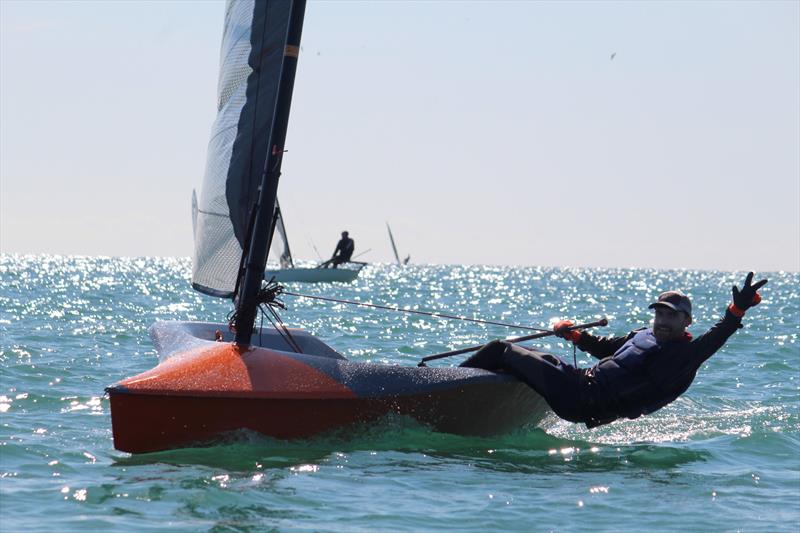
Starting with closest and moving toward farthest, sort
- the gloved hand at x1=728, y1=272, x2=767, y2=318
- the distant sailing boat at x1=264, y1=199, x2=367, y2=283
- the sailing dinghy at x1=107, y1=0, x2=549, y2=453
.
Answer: the sailing dinghy at x1=107, y1=0, x2=549, y2=453 → the gloved hand at x1=728, y1=272, x2=767, y2=318 → the distant sailing boat at x1=264, y1=199, x2=367, y2=283

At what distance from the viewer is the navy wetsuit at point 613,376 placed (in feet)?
27.7

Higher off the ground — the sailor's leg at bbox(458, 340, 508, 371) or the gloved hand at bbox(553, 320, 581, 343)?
the gloved hand at bbox(553, 320, 581, 343)

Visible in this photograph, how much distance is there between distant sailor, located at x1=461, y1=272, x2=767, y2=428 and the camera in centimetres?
844

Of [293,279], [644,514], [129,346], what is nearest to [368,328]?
[129,346]

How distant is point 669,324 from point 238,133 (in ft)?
11.4

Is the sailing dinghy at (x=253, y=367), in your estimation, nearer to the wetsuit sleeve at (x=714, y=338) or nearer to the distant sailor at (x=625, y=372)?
the distant sailor at (x=625, y=372)

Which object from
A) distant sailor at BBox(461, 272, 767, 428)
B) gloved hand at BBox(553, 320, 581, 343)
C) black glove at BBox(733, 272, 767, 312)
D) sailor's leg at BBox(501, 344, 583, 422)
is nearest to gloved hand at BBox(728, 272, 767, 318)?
black glove at BBox(733, 272, 767, 312)

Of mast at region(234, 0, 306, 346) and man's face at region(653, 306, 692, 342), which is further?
mast at region(234, 0, 306, 346)

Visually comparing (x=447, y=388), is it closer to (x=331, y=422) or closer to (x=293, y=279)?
(x=331, y=422)

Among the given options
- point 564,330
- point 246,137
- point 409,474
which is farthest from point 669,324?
point 246,137

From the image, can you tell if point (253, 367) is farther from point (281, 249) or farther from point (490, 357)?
point (281, 249)

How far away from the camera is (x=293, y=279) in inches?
1821

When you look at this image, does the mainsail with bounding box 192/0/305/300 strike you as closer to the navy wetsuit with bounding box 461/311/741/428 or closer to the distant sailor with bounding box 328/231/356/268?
the navy wetsuit with bounding box 461/311/741/428

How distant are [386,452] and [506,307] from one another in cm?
2776
